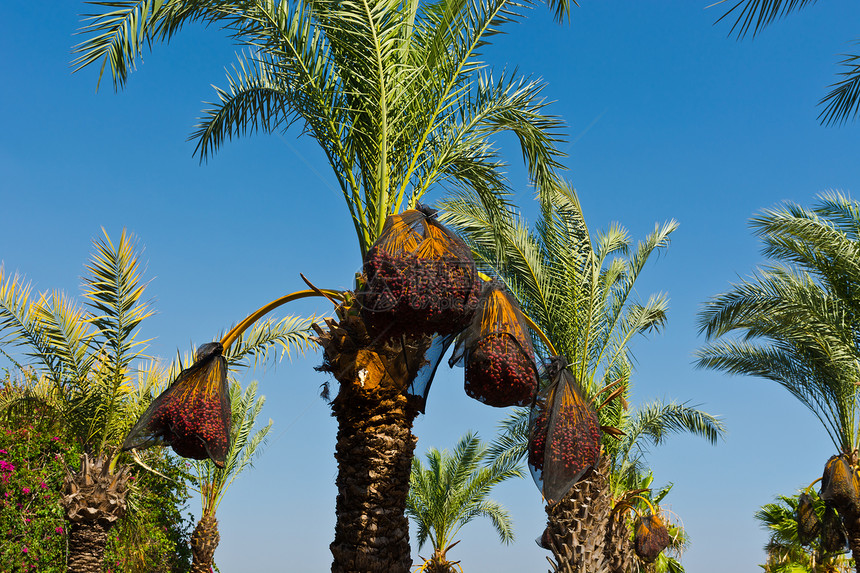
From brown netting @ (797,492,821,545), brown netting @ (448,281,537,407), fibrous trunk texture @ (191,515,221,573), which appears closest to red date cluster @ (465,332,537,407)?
brown netting @ (448,281,537,407)

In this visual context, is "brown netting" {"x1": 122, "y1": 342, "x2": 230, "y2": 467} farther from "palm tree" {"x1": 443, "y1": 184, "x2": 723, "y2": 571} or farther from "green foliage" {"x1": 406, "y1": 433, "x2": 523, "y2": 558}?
"green foliage" {"x1": 406, "y1": 433, "x2": 523, "y2": 558}

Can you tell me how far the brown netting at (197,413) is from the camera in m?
4.77

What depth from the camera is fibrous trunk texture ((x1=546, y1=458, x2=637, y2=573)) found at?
1028 cm

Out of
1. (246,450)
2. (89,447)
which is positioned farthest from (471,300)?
(246,450)

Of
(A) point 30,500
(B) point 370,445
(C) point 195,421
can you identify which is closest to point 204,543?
(A) point 30,500

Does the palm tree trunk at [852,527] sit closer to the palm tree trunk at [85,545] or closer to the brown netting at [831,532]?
the brown netting at [831,532]

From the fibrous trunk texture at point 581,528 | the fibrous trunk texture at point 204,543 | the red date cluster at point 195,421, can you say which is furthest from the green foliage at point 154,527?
the red date cluster at point 195,421

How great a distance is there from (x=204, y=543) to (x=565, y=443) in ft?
54.4

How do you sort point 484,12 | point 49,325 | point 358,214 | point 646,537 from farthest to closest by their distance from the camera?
point 646,537 < point 49,325 < point 484,12 < point 358,214

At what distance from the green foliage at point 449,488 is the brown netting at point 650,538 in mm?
4727

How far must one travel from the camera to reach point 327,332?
588cm

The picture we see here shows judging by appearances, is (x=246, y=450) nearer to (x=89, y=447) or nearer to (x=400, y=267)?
(x=89, y=447)

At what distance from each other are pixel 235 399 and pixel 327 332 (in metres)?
13.1

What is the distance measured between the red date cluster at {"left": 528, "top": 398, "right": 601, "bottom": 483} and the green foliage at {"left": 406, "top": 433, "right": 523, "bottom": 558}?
1390 centimetres
